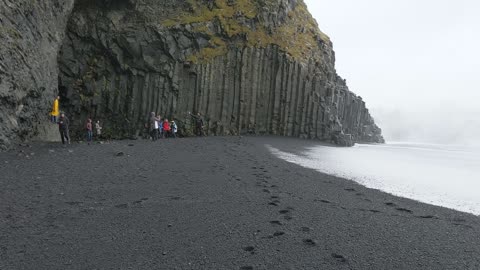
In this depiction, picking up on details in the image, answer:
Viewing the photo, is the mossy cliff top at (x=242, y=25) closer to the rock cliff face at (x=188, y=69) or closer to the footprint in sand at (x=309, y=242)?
the rock cliff face at (x=188, y=69)

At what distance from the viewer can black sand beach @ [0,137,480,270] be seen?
230 inches

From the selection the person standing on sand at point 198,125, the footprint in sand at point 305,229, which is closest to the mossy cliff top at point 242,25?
the person standing on sand at point 198,125

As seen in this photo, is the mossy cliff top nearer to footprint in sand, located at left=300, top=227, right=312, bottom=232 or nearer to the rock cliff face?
the rock cliff face

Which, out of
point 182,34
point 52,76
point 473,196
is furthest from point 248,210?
point 182,34

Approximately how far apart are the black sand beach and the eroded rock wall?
533 centimetres

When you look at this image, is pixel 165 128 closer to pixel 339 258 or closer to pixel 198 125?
pixel 198 125

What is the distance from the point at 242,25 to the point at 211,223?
27.6m

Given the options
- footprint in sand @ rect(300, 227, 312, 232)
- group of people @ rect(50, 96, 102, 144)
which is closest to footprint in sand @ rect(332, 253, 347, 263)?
footprint in sand @ rect(300, 227, 312, 232)

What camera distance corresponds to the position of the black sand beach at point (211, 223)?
19.2ft

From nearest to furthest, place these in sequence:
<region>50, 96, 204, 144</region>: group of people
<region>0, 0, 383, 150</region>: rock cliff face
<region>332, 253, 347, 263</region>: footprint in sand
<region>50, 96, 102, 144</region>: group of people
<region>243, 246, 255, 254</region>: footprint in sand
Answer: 1. <region>332, 253, 347, 263</region>: footprint in sand
2. <region>243, 246, 255, 254</region>: footprint in sand
3. <region>50, 96, 102, 144</region>: group of people
4. <region>50, 96, 204, 144</region>: group of people
5. <region>0, 0, 383, 150</region>: rock cliff face

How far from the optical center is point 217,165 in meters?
14.4

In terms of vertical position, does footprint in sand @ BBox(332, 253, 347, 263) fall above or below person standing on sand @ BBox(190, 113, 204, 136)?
below

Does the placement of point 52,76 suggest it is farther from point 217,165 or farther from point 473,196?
point 473,196

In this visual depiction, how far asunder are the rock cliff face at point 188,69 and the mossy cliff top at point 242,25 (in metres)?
0.09
